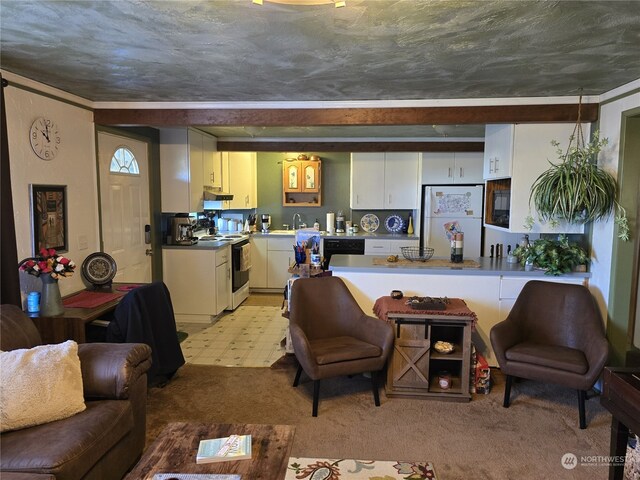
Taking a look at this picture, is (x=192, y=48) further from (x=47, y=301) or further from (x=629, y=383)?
(x=629, y=383)

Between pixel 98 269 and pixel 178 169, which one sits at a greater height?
pixel 178 169

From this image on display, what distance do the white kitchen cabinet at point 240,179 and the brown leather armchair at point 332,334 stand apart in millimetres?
3073

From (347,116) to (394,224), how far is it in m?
3.29

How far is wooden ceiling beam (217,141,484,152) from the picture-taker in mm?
6152

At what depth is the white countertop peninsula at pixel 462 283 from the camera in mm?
3828

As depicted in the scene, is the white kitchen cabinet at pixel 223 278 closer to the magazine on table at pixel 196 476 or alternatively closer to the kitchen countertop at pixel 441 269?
the kitchen countertop at pixel 441 269

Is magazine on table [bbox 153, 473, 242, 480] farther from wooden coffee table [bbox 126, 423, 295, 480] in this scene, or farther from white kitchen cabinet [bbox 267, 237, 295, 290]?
white kitchen cabinet [bbox 267, 237, 295, 290]

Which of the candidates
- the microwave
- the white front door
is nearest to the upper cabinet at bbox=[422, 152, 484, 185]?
the microwave

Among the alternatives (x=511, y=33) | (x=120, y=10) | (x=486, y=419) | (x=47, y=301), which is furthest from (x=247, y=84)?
(x=486, y=419)

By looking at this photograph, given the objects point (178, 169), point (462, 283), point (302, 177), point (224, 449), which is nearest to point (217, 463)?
point (224, 449)

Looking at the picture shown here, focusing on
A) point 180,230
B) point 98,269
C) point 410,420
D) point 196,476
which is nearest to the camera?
point 196,476

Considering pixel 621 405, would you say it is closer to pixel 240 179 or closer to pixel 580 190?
pixel 580 190

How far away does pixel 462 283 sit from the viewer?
386 centimetres

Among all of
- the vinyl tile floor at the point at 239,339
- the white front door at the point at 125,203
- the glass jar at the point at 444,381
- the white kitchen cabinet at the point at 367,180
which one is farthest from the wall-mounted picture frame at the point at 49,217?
the white kitchen cabinet at the point at 367,180
